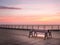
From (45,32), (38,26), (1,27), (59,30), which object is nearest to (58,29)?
(59,30)

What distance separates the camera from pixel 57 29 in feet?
53.4

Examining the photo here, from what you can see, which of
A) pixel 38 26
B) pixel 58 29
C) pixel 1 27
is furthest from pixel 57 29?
pixel 1 27

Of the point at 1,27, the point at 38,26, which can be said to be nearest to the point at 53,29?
the point at 38,26

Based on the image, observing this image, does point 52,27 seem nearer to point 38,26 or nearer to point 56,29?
point 56,29

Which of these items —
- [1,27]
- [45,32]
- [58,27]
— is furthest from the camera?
[1,27]

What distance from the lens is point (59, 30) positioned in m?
16.0

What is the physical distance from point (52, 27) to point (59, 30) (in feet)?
3.19

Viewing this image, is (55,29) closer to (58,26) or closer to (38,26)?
(58,26)

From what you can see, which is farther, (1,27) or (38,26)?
(1,27)

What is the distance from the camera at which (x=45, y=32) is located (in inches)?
387

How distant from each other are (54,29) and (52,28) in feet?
0.99

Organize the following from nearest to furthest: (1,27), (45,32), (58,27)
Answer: (45,32), (58,27), (1,27)

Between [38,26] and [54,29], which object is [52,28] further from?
[38,26]

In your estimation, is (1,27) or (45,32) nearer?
(45,32)
